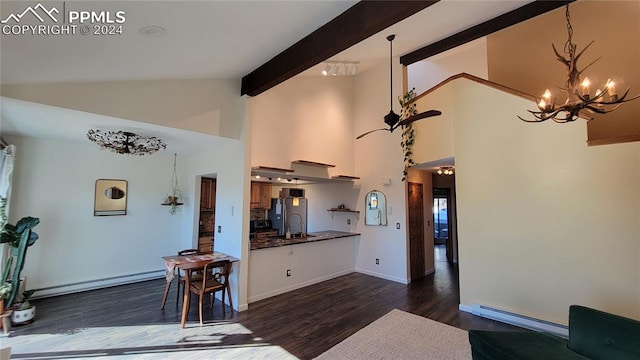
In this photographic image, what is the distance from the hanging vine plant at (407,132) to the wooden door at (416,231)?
65 cm

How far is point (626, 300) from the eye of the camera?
3033 mm

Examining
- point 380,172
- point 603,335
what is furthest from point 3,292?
point 603,335

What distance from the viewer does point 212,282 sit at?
13.0ft

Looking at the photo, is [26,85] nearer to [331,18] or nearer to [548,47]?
[331,18]

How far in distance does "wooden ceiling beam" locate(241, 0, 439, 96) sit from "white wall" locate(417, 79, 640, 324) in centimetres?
266

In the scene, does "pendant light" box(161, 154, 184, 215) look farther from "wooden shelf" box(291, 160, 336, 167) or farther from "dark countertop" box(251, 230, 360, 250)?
"wooden shelf" box(291, 160, 336, 167)

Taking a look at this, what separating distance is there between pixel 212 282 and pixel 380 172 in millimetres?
4012

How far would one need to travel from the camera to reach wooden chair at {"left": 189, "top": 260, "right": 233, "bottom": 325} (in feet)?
12.3

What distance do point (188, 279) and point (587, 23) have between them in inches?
303

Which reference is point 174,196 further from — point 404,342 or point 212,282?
point 404,342

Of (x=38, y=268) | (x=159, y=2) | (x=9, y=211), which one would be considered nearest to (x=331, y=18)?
(x=159, y=2)

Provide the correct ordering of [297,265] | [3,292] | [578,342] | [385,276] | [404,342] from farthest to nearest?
[385,276] → [297,265] → [3,292] → [404,342] → [578,342]

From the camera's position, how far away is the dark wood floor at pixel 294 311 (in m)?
3.38

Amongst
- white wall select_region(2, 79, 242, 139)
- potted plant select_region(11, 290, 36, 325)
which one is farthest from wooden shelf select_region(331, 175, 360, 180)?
potted plant select_region(11, 290, 36, 325)
